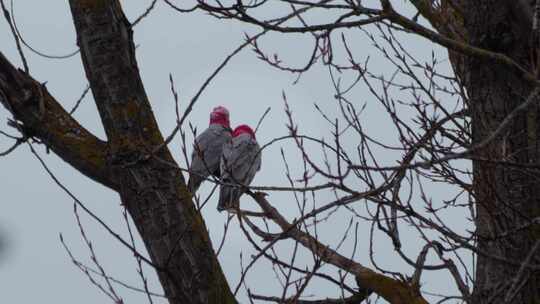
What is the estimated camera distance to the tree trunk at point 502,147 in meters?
4.24

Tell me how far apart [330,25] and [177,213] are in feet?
3.86

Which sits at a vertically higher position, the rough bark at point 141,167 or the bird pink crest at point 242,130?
the bird pink crest at point 242,130

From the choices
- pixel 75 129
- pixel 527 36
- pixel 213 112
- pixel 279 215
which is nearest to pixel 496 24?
pixel 527 36

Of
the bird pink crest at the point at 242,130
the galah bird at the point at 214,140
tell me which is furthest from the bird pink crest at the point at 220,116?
the bird pink crest at the point at 242,130

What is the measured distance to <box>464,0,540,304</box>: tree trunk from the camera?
4.24 m

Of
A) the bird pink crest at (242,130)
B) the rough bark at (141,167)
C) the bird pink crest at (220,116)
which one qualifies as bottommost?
the rough bark at (141,167)

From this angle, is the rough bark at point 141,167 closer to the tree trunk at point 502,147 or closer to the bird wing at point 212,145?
the tree trunk at point 502,147

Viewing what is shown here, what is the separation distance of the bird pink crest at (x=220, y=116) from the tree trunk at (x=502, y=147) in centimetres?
825

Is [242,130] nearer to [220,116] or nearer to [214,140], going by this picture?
[214,140]

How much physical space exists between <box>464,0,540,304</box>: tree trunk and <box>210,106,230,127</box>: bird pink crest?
27.1ft

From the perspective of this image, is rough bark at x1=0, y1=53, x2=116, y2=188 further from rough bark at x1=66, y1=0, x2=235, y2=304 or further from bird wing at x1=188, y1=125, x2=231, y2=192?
bird wing at x1=188, y1=125, x2=231, y2=192

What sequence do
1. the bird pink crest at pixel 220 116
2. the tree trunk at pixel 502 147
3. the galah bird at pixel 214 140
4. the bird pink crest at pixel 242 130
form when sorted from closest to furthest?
the tree trunk at pixel 502 147, the bird pink crest at pixel 242 130, the galah bird at pixel 214 140, the bird pink crest at pixel 220 116

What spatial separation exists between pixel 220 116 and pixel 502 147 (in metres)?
8.84

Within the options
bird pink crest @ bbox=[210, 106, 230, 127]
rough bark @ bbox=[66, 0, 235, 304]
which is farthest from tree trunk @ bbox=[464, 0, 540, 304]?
bird pink crest @ bbox=[210, 106, 230, 127]
